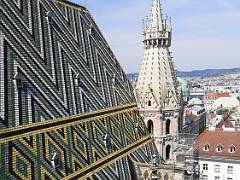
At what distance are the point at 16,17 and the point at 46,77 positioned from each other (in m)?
2.60

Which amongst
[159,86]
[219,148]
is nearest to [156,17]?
[159,86]

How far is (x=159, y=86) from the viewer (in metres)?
27.6

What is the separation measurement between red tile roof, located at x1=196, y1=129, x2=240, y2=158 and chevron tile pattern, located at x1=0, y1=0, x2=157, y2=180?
71.5 feet

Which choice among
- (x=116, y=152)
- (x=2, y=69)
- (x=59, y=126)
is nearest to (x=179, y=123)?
(x=116, y=152)

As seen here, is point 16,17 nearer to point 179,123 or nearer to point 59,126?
point 59,126

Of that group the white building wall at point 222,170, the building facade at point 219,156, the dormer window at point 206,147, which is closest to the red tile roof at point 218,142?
the building facade at point 219,156

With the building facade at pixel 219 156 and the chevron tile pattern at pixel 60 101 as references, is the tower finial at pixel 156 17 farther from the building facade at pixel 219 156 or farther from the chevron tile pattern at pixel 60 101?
the building facade at pixel 219 156

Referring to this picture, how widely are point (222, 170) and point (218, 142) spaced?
3.17 metres

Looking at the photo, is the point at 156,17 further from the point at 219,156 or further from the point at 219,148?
the point at 219,156

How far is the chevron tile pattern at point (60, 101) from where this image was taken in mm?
12758

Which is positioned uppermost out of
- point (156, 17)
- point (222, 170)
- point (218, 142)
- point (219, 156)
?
point (156, 17)

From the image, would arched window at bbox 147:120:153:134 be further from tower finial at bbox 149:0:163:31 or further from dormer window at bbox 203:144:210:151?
dormer window at bbox 203:144:210:151

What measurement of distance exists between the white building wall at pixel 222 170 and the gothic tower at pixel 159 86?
16120 mm

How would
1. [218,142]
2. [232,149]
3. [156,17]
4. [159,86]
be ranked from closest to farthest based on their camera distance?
1. [159,86]
2. [156,17]
3. [232,149]
4. [218,142]
